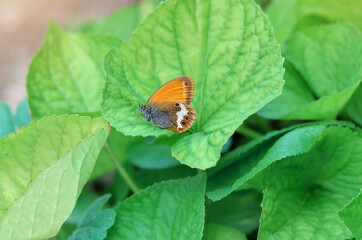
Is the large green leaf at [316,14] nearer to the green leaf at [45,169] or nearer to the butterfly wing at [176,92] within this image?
the butterfly wing at [176,92]

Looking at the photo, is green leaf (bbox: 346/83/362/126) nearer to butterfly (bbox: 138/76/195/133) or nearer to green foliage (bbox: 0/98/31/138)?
butterfly (bbox: 138/76/195/133)

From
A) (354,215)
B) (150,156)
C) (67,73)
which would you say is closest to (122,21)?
(67,73)

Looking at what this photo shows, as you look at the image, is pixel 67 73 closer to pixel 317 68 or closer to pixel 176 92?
pixel 176 92

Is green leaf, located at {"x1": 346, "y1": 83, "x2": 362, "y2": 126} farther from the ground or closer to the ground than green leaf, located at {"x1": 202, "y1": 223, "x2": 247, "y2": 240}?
closer to the ground

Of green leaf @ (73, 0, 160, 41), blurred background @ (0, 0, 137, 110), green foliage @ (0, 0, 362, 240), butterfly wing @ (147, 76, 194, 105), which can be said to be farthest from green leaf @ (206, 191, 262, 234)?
blurred background @ (0, 0, 137, 110)

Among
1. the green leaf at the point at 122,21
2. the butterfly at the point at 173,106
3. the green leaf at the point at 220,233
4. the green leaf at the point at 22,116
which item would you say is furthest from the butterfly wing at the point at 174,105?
the green leaf at the point at 122,21

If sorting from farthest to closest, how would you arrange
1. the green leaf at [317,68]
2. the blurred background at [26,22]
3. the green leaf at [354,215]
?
1. the blurred background at [26,22]
2. the green leaf at [317,68]
3. the green leaf at [354,215]
